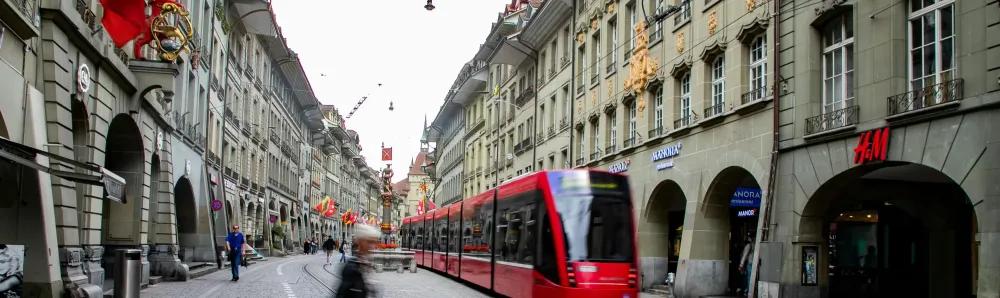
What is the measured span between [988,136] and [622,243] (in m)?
6.02

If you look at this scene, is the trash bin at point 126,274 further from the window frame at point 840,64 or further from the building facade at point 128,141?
the window frame at point 840,64

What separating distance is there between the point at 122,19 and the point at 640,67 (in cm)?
1609

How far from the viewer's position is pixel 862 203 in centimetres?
2248

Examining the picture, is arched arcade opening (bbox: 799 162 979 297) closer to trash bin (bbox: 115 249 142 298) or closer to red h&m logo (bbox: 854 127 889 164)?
red h&m logo (bbox: 854 127 889 164)

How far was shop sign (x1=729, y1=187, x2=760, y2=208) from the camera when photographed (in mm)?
25000

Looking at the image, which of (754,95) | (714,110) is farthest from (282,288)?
(754,95)

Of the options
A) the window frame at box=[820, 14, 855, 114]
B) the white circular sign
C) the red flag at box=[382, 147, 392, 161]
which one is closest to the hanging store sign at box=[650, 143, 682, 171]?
the window frame at box=[820, 14, 855, 114]

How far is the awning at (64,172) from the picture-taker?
11.5 m

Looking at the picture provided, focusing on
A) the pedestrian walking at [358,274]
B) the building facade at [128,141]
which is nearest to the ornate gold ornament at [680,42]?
the building facade at [128,141]

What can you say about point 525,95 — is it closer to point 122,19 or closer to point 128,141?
point 128,141

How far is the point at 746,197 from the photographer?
2508 cm

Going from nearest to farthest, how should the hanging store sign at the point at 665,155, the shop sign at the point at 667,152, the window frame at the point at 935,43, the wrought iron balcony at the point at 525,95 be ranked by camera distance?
the window frame at the point at 935,43, the shop sign at the point at 667,152, the hanging store sign at the point at 665,155, the wrought iron balcony at the point at 525,95

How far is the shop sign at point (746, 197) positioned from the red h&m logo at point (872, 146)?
7704mm

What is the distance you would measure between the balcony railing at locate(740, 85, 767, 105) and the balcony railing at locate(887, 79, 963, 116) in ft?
15.8
